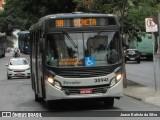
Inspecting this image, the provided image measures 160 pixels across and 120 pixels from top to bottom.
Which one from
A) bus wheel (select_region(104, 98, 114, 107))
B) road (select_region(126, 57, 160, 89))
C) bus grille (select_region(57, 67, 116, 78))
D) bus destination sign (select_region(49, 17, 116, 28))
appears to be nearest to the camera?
bus grille (select_region(57, 67, 116, 78))

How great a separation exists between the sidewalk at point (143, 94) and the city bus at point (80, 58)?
270 cm

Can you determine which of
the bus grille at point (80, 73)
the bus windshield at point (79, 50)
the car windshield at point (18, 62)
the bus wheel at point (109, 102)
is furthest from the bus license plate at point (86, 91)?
the car windshield at point (18, 62)

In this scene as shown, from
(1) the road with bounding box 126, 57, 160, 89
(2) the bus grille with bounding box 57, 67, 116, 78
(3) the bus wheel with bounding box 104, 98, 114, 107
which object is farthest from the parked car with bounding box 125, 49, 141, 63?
(2) the bus grille with bounding box 57, 67, 116, 78

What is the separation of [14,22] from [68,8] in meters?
53.7

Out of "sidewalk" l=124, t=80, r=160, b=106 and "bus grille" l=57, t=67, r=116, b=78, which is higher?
"bus grille" l=57, t=67, r=116, b=78

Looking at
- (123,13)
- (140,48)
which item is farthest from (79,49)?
(140,48)

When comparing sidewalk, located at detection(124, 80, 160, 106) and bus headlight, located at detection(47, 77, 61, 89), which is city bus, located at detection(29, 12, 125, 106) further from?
sidewalk, located at detection(124, 80, 160, 106)

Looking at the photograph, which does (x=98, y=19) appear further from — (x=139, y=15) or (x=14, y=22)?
(x=14, y=22)

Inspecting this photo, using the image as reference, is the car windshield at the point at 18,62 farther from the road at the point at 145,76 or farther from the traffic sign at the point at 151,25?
the traffic sign at the point at 151,25

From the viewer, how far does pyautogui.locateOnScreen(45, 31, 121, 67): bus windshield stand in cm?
1631

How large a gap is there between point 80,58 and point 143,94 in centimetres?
594

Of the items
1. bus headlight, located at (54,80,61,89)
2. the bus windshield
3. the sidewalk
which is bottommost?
the sidewalk

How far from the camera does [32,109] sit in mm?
17516

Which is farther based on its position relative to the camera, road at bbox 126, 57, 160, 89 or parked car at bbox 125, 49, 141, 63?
parked car at bbox 125, 49, 141, 63
